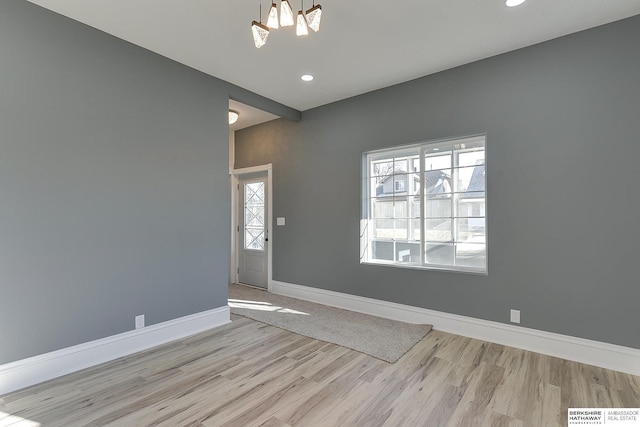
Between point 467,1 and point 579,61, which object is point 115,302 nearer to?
point 467,1

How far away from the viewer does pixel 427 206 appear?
3602 millimetres

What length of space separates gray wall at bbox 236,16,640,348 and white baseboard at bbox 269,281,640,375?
76 millimetres

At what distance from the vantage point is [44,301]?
2.37m

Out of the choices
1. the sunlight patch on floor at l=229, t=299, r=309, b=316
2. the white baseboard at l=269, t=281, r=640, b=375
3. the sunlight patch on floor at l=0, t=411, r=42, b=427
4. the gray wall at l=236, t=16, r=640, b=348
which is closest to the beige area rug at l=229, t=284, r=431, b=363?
the sunlight patch on floor at l=229, t=299, r=309, b=316

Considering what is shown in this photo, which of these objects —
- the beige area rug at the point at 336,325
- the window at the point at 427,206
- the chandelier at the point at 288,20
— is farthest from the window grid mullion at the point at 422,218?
the chandelier at the point at 288,20

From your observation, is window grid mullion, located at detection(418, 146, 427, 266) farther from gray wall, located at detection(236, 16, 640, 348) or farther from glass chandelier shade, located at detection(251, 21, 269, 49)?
glass chandelier shade, located at detection(251, 21, 269, 49)

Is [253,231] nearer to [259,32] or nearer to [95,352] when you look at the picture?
[95,352]

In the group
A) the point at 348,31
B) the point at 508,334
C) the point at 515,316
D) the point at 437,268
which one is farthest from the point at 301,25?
the point at 508,334

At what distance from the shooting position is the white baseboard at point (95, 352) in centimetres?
223

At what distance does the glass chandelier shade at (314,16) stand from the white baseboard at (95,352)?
2987mm

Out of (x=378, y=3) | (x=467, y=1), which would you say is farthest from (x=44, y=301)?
(x=467, y=1)

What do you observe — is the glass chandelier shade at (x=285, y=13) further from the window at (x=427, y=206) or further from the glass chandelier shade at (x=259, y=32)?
the window at (x=427, y=206)

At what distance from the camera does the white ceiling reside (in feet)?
7.71

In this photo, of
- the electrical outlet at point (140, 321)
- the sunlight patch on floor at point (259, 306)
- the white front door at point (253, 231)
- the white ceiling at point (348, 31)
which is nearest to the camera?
the white ceiling at point (348, 31)
